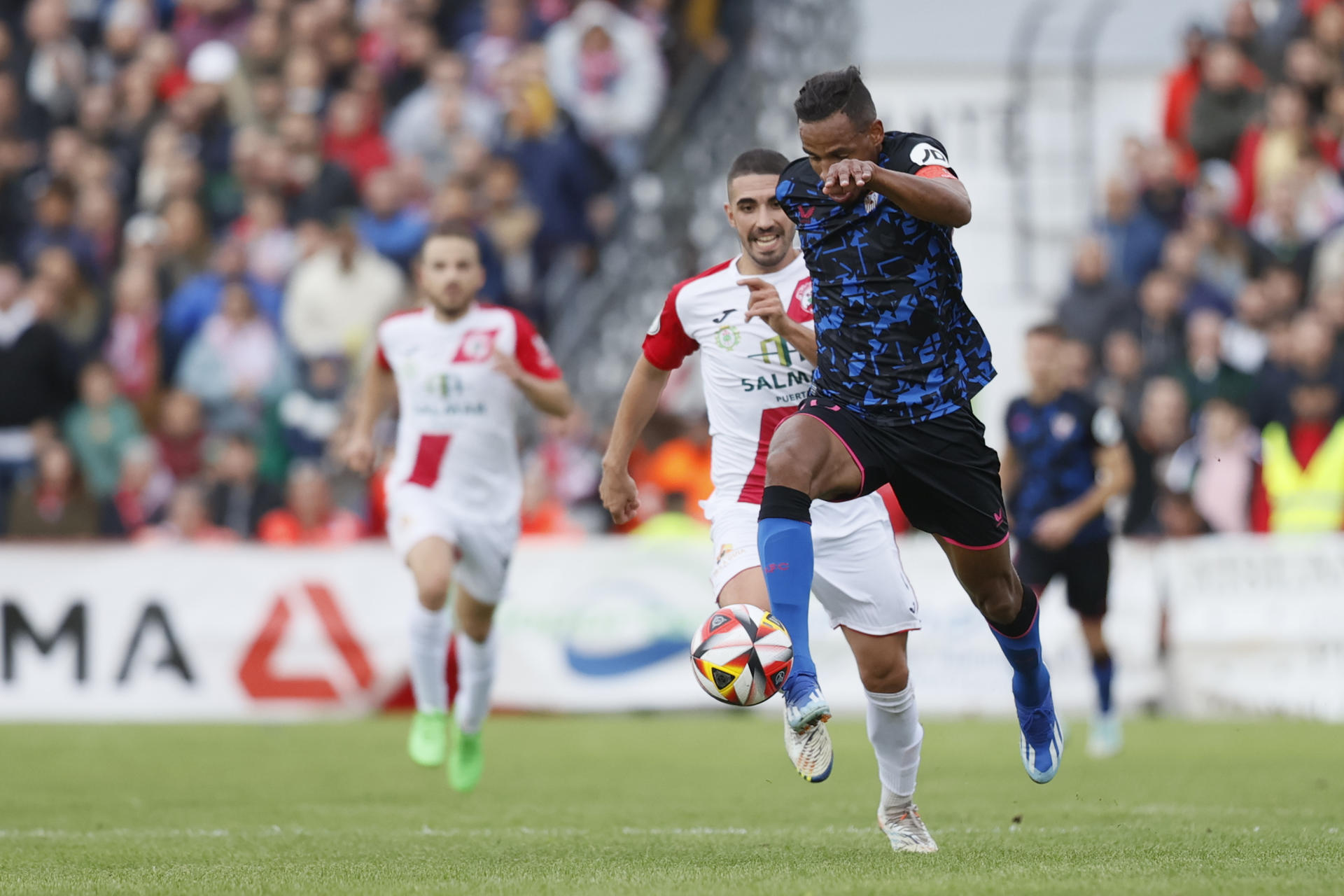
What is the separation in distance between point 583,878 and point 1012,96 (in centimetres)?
1426

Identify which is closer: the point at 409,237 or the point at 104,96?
the point at 409,237

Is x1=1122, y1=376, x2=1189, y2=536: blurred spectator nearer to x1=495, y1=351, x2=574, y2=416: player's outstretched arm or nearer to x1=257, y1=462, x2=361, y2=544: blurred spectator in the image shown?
x1=257, y1=462, x2=361, y2=544: blurred spectator

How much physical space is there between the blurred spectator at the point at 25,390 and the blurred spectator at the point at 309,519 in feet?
7.47

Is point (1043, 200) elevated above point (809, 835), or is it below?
above

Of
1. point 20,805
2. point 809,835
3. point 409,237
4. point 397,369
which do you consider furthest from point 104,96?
point 809,835

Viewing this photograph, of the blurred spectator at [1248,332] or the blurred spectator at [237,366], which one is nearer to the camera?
the blurred spectator at [1248,332]

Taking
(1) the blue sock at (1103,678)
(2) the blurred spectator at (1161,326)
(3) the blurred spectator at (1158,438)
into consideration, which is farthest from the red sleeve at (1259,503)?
(1) the blue sock at (1103,678)

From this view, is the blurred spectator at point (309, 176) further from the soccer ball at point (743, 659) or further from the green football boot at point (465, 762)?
the soccer ball at point (743, 659)

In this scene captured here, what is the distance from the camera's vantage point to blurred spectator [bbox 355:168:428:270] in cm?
1750

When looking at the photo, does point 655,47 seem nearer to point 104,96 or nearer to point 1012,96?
point 1012,96

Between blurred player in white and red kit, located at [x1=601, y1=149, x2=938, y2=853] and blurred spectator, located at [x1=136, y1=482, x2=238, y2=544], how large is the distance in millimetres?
9632

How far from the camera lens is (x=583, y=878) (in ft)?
20.0

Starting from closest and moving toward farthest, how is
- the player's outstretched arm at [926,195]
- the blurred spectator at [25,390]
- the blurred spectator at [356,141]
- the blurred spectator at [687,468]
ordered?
the player's outstretched arm at [926,195] < the blurred spectator at [687,468] < the blurred spectator at [25,390] < the blurred spectator at [356,141]

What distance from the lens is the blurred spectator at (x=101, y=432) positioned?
671 inches
